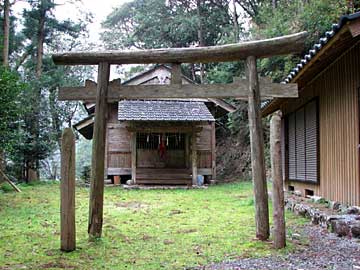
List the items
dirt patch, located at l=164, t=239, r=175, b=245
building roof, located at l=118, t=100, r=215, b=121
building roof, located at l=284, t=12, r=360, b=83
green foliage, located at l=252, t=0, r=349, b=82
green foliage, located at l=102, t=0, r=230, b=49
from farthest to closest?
green foliage, located at l=102, t=0, r=230, b=49, building roof, located at l=118, t=100, r=215, b=121, green foliage, located at l=252, t=0, r=349, b=82, dirt patch, located at l=164, t=239, r=175, b=245, building roof, located at l=284, t=12, r=360, b=83

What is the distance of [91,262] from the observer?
4.77m

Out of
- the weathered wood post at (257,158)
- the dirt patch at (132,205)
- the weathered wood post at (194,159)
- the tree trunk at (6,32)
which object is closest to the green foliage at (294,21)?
the weathered wood post at (194,159)

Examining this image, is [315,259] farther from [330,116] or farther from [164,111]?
[164,111]

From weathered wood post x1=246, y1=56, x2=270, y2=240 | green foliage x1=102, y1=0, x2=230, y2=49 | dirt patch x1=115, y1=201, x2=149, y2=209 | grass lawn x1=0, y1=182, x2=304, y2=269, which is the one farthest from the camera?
green foliage x1=102, y1=0, x2=230, y2=49

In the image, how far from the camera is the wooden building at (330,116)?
256 inches

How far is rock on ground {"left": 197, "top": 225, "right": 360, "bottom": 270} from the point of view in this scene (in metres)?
4.42

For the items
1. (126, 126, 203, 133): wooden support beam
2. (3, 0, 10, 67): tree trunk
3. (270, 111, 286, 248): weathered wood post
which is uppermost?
(3, 0, 10, 67): tree trunk

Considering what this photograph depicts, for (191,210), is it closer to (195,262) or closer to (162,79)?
(195,262)

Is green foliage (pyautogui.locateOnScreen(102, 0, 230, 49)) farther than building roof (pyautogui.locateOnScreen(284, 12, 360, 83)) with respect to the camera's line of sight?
Yes

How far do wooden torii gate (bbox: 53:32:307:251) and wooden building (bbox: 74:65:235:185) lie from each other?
10.1 metres

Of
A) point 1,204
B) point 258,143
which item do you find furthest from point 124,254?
point 1,204

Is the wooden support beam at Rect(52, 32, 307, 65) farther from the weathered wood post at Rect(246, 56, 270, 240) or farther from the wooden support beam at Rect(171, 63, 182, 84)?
the weathered wood post at Rect(246, 56, 270, 240)

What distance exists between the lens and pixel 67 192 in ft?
17.2

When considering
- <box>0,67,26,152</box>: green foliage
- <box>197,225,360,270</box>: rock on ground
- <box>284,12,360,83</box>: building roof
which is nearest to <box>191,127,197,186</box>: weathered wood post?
<box>0,67,26,152</box>: green foliage
